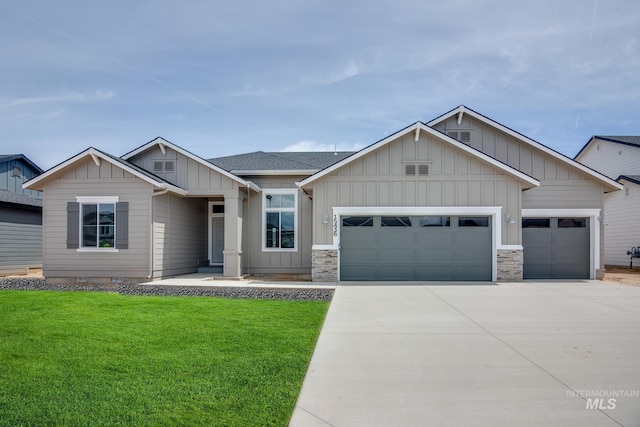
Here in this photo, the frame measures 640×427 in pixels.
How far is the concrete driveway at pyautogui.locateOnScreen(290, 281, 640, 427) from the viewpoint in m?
3.83

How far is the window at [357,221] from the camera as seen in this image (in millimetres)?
14352

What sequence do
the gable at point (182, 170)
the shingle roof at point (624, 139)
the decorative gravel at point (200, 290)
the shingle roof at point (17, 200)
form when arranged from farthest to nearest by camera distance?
1. the shingle roof at point (624, 139)
2. the shingle roof at point (17, 200)
3. the gable at point (182, 170)
4. the decorative gravel at point (200, 290)

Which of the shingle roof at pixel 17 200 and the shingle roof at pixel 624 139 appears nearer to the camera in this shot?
the shingle roof at pixel 17 200

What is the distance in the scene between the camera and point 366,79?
14.9 m

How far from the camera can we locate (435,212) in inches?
557

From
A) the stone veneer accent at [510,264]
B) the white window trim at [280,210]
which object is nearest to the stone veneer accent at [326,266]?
the white window trim at [280,210]

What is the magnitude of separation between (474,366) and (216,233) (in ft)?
47.6

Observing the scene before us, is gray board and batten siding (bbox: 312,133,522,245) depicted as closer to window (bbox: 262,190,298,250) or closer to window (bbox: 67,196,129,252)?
window (bbox: 262,190,298,250)

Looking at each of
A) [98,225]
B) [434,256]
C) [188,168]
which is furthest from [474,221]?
[98,225]

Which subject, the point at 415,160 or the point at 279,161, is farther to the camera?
the point at 279,161

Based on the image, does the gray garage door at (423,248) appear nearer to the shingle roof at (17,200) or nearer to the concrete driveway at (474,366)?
the concrete driveway at (474,366)

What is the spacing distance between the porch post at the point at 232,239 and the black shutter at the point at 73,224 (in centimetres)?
455

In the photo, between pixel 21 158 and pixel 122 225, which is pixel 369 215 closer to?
pixel 122 225

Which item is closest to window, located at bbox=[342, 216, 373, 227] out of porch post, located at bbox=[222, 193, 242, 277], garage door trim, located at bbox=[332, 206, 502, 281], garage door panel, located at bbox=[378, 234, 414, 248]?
garage door trim, located at bbox=[332, 206, 502, 281]
